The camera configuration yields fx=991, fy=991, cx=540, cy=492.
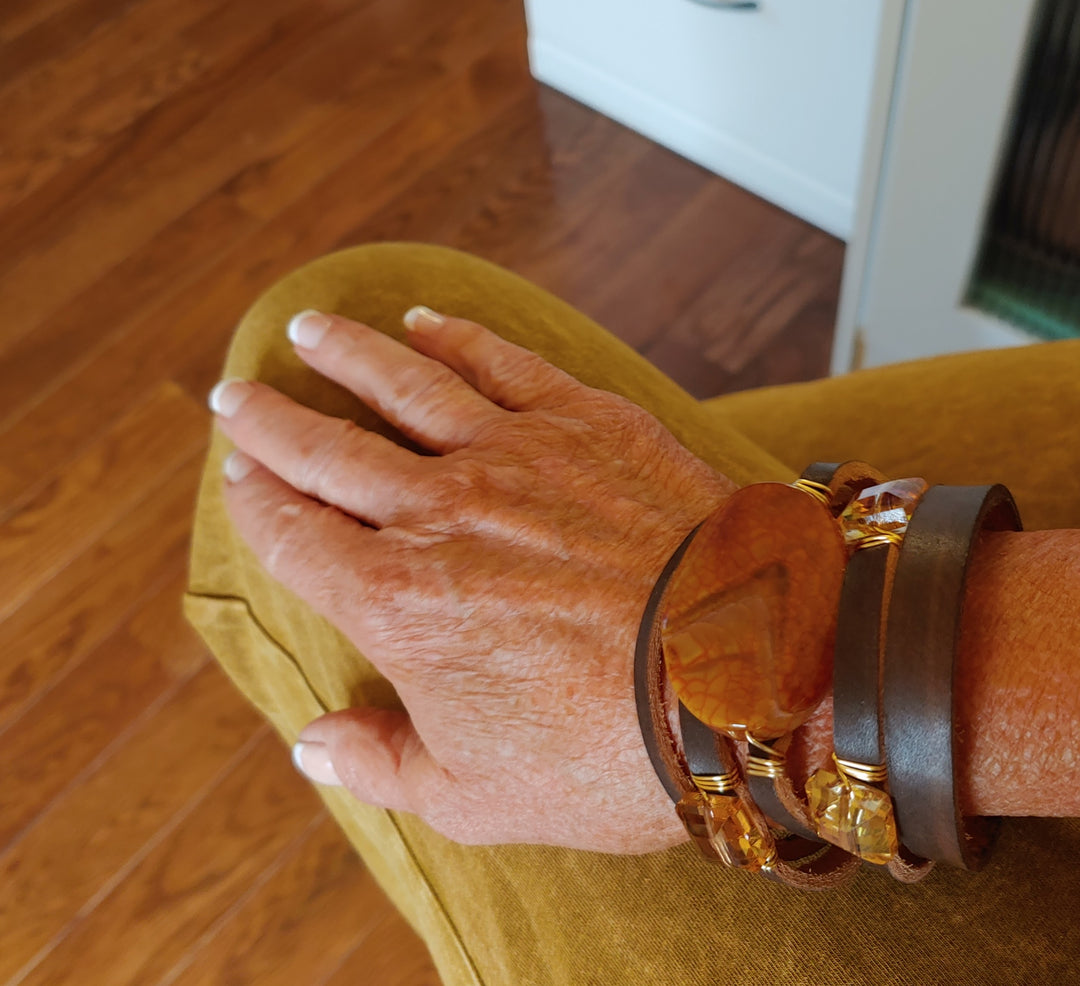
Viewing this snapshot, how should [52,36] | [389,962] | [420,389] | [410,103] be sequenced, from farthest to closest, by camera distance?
[52,36] → [410,103] → [389,962] → [420,389]

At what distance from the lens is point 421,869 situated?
2.03ft

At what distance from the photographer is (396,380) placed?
592 millimetres

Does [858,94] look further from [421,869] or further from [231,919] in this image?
[231,919]

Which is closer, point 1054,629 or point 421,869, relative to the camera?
point 1054,629

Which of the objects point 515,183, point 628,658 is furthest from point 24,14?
point 628,658

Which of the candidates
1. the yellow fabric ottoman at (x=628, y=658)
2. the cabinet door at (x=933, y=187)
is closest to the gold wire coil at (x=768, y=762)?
the yellow fabric ottoman at (x=628, y=658)

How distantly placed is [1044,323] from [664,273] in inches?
24.0

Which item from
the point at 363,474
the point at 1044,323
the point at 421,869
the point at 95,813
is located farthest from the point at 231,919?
the point at 1044,323

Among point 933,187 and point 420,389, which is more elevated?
point 420,389

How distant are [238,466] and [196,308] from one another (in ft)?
3.72

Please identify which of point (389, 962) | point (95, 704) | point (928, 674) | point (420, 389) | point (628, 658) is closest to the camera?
point (928, 674)

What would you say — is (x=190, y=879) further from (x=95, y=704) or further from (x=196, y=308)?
(x=196, y=308)

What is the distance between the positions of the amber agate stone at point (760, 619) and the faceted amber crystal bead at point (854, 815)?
3 centimetres

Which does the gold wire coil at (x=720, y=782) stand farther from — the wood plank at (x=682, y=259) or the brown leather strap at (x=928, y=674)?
the wood plank at (x=682, y=259)
